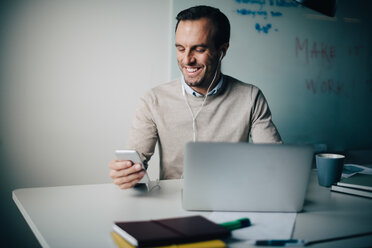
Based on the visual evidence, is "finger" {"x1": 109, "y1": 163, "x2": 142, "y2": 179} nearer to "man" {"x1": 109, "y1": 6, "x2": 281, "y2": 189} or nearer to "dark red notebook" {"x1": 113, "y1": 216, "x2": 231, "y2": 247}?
"dark red notebook" {"x1": 113, "y1": 216, "x2": 231, "y2": 247}

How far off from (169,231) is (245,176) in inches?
10.8

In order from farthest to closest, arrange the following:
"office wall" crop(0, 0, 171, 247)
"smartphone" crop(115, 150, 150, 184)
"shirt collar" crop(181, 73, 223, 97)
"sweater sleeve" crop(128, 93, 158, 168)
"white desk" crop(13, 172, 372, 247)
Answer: "office wall" crop(0, 0, 171, 247) → "shirt collar" crop(181, 73, 223, 97) → "sweater sleeve" crop(128, 93, 158, 168) → "smartphone" crop(115, 150, 150, 184) → "white desk" crop(13, 172, 372, 247)

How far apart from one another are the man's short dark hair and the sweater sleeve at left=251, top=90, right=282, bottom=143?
337mm

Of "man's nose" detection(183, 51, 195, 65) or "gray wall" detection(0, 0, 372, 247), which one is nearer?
"man's nose" detection(183, 51, 195, 65)

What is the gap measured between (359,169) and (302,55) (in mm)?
1339

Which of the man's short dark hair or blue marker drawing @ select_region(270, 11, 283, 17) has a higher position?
blue marker drawing @ select_region(270, 11, 283, 17)

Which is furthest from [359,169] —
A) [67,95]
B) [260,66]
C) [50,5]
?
[50,5]

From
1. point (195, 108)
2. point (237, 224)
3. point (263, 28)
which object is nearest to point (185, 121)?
point (195, 108)

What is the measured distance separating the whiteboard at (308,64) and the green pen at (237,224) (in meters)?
1.65

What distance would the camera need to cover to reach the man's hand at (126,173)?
3.61ft

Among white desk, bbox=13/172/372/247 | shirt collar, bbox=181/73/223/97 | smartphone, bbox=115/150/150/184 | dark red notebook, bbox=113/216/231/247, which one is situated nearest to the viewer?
dark red notebook, bbox=113/216/231/247

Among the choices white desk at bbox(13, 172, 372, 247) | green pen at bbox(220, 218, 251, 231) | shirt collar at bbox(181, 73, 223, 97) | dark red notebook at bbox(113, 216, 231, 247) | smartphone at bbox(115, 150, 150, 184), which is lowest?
white desk at bbox(13, 172, 372, 247)

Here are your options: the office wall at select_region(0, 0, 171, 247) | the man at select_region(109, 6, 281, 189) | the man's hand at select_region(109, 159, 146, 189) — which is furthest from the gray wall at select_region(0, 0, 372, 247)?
the man's hand at select_region(109, 159, 146, 189)

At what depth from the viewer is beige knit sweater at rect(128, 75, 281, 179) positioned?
1680mm
